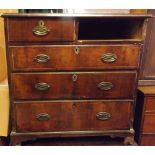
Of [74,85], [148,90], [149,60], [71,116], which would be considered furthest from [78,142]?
[149,60]

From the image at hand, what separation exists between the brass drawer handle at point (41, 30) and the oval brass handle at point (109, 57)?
38cm

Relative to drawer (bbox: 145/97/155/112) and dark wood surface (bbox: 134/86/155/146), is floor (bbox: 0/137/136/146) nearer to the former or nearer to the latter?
dark wood surface (bbox: 134/86/155/146)

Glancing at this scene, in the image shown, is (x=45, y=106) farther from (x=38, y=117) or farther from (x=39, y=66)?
(x=39, y=66)

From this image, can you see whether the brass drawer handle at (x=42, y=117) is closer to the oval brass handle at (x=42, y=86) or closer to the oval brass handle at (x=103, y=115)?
the oval brass handle at (x=42, y=86)

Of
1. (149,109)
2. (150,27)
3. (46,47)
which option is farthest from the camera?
(150,27)

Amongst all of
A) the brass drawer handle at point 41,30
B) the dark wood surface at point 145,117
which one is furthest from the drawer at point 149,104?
the brass drawer handle at point 41,30

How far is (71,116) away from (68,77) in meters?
0.27

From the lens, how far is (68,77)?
57.5 inches

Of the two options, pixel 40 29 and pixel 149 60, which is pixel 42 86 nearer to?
pixel 40 29

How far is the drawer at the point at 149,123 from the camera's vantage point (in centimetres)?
164

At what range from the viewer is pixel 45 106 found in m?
1.51

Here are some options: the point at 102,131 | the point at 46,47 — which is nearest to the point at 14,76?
the point at 46,47

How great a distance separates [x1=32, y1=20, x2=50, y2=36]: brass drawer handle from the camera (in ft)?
4.41
